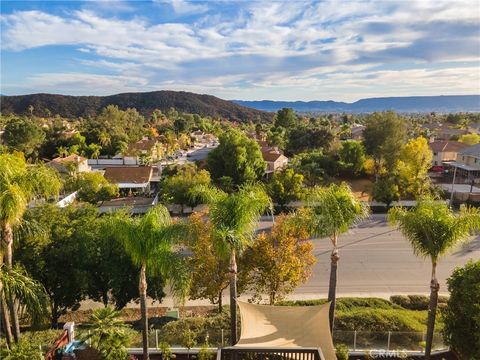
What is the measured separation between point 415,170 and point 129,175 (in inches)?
1311

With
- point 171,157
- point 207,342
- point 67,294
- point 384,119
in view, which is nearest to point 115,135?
point 171,157

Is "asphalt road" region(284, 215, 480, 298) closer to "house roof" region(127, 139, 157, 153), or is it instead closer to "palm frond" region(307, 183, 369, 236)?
"palm frond" region(307, 183, 369, 236)

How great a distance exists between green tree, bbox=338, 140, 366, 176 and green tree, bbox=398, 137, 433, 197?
10.8 meters

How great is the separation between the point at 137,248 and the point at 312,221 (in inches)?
229

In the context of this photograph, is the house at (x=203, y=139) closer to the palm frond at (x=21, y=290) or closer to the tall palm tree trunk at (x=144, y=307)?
the tall palm tree trunk at (x=144, y=307)

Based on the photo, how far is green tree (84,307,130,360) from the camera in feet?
37.2

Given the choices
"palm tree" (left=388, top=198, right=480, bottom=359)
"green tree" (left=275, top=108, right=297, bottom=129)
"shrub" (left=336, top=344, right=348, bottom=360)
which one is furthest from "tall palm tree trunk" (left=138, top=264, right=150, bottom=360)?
"green tree" (left=275, top=108, right=297, bottom=129)

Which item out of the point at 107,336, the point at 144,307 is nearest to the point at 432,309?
the point at 144,307

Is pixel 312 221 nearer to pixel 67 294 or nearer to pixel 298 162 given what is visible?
pixel 67 294

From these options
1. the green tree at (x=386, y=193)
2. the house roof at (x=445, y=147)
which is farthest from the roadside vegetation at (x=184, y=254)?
the house roof at (x=445, y=147)

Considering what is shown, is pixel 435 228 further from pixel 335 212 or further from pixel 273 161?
pixel 273 161

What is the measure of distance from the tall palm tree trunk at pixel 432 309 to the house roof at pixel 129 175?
39.5 metres

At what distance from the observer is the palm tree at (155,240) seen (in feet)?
38.4

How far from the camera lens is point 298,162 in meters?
53.1
